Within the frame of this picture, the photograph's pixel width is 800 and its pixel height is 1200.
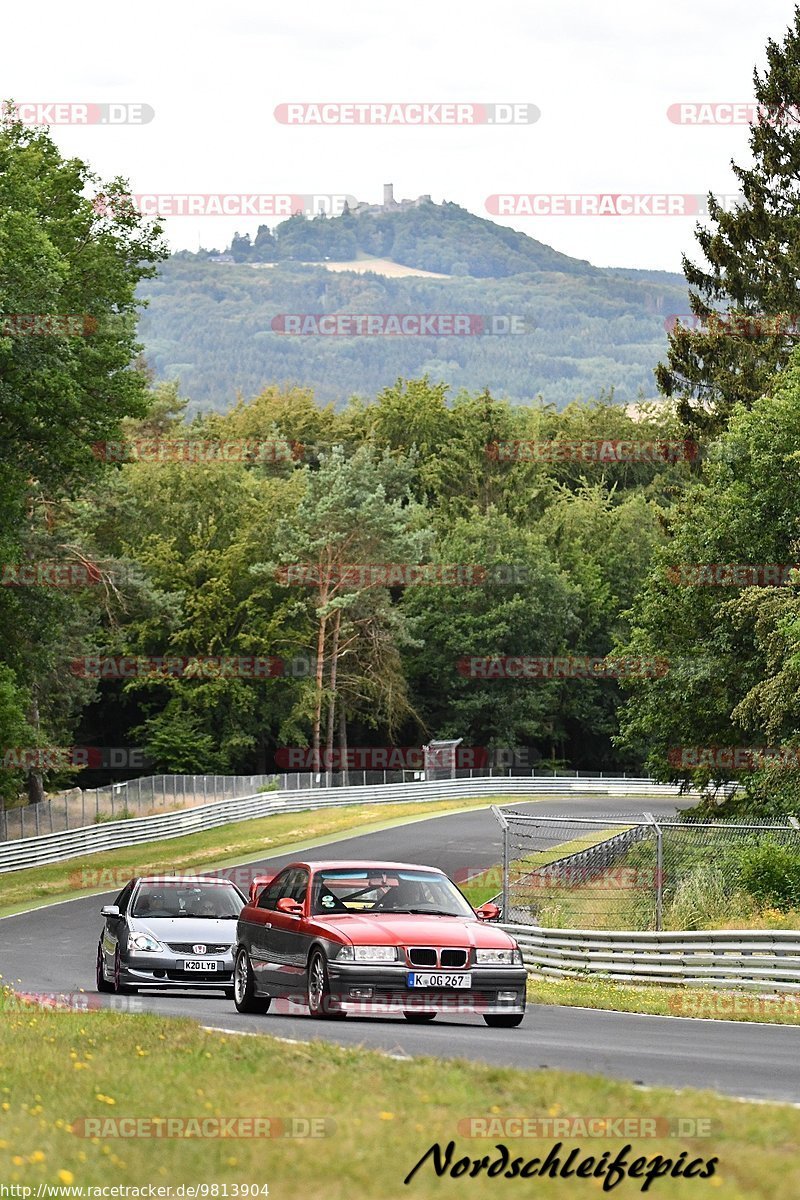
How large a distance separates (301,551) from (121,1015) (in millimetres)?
70124

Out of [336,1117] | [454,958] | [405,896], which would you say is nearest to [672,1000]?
[405,896]

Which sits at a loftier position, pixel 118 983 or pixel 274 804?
pixel 118 983

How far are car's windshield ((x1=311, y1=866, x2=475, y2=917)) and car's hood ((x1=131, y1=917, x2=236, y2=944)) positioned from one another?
4888mm

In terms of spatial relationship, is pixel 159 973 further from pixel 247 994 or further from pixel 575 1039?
pixel 575 1039

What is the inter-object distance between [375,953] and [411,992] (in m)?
0.48

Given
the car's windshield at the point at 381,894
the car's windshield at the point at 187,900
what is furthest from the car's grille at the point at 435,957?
the car's windshield at the point at 187,900

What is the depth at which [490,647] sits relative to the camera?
307 feet

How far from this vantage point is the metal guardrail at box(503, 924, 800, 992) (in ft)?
65.2

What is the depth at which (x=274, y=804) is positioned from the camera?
68000mm

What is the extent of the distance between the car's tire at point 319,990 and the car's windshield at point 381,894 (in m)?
0.63

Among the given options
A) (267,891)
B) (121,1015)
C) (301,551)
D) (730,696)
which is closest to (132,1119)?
(121,1015)

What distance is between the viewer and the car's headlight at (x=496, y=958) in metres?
15.5

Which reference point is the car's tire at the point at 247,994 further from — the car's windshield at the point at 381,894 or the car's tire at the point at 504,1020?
the car's tire at the point at 504,1020

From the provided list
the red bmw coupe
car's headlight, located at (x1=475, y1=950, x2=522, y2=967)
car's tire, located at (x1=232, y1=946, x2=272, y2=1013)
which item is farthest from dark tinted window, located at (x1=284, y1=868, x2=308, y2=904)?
car's headlight, located at (x1=475, y1=950, x2=522, y2=967)
